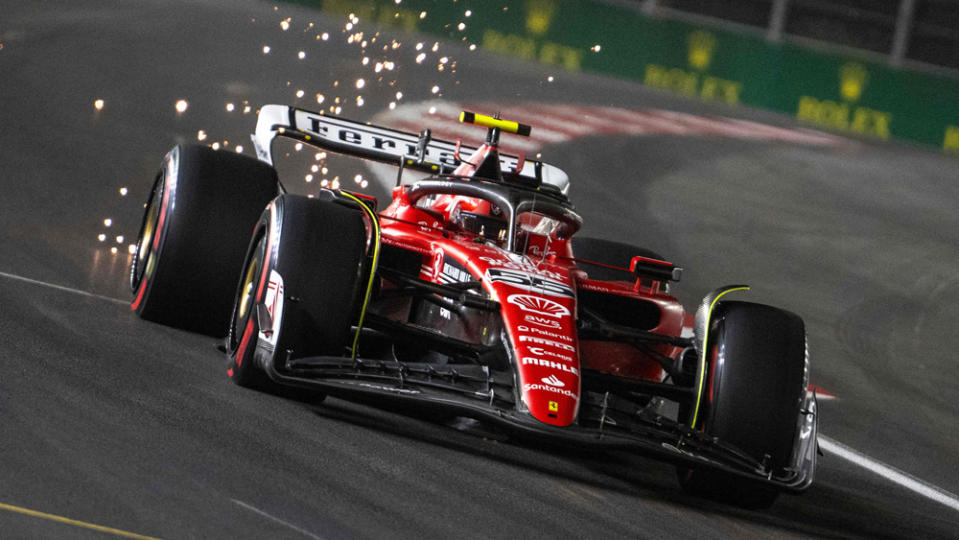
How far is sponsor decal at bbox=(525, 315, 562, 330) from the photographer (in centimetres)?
575

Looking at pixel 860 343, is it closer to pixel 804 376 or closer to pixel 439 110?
pixel 804 376

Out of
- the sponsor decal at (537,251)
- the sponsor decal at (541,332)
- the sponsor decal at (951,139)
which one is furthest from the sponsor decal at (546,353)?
the sponsor decal at (951,139)

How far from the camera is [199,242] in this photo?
7145 millimetres

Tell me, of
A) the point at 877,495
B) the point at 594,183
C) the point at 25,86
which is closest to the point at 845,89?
the point at 594,183

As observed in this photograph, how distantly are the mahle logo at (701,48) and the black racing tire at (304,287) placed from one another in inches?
692

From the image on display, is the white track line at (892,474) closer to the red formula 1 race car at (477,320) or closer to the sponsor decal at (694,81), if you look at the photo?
the red formula 1 race car at (477,320)

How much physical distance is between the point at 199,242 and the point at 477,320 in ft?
6.22

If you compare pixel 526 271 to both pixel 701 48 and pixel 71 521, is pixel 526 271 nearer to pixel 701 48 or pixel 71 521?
pixel 71 521

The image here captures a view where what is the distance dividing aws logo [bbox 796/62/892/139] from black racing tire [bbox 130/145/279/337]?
1588 centimetres

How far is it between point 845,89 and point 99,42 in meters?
12.4

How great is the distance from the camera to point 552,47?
22328mm

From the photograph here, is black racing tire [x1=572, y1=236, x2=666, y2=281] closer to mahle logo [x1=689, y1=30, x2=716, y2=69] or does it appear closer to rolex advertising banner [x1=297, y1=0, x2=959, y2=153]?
rolex advertising banner [x1=297, y1=0, x2=959, y2=153]

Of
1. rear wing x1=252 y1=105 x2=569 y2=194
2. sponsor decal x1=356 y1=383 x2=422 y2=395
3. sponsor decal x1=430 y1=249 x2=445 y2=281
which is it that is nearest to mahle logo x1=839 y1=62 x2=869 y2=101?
rear wing x1=252 y1=105 x2=569 y2=194

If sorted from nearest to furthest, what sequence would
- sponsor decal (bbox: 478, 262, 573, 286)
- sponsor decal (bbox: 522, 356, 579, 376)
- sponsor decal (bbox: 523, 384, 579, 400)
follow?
sponsor decal (bbox: 523, 384, 579, 400) < sponsor decal (bbox: 522, 356, 579, 376) < sponsor decal (bbox: 478, 262, 573, 286)
